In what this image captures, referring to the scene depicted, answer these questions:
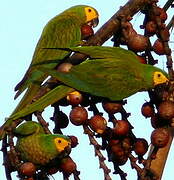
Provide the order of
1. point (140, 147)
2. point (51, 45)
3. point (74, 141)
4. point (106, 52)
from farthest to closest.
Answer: point (51, 45) < point (106, 52) < point (74, 141) < point (140, 147)

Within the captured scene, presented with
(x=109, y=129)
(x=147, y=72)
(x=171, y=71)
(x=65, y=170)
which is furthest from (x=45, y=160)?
(x=147, y=72)

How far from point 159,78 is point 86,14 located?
5.76ft

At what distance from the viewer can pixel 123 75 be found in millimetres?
2789

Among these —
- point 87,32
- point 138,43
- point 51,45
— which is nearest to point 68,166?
point 138,43

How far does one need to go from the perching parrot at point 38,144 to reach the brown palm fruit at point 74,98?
0.15 metres

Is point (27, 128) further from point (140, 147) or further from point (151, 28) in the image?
point (151, 28)

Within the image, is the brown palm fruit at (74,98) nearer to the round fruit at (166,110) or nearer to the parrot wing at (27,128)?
the parrot wing at (27,128)

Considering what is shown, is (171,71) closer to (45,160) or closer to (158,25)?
(158,25)

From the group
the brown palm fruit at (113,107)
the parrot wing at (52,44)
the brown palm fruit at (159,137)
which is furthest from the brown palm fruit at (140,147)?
the parrot wing at (52,44)

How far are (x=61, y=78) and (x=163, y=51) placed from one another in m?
0.54

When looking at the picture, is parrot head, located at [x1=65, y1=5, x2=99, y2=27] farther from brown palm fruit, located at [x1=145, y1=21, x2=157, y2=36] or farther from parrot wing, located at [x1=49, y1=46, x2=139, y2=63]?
brown palm fruit, located at [x1=145, y1=21, x2=157, y2=36]

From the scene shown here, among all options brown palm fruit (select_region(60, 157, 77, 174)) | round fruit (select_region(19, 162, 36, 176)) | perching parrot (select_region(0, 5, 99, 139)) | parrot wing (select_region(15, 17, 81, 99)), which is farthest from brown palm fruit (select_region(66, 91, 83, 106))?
parrot wing (select_region(15, 17, 81, 99))

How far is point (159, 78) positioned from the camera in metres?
2.49

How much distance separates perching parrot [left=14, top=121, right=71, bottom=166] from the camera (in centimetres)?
219
